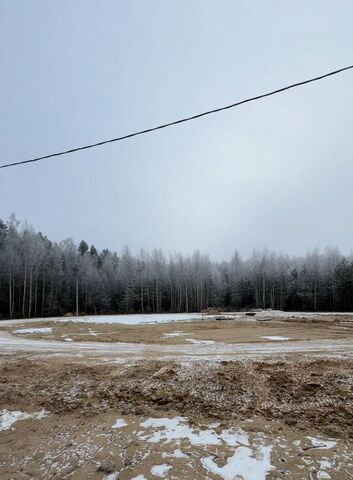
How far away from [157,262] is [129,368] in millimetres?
66175

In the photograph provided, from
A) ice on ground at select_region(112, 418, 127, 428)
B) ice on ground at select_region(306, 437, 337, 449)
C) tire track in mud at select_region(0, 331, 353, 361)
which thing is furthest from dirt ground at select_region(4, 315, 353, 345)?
ice on ground at select_region(306, 437, 337, 449)

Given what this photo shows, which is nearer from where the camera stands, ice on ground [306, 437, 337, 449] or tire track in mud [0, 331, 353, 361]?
ice on ground [306, 437, 337, 449]

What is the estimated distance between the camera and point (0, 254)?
5244cm

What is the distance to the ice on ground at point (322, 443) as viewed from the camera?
5.00 metres

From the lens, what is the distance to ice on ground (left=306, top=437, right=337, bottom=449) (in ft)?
16.4

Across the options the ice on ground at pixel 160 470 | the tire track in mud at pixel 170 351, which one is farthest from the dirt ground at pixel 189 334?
the ice on ground at pixel 160 470

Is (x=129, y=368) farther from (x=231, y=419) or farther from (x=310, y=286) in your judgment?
(x=310, y=286)

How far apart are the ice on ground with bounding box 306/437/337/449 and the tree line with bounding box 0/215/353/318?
161 ft

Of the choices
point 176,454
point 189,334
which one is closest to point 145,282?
point 189,334

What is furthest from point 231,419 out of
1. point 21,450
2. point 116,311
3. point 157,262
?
point 157,262

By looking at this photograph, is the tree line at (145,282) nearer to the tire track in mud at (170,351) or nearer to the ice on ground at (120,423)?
the tire track in mud at (170,351)

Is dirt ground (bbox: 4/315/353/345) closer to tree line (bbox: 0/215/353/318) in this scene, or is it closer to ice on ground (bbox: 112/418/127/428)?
ice on ground (bbox: 112/418/127/428)

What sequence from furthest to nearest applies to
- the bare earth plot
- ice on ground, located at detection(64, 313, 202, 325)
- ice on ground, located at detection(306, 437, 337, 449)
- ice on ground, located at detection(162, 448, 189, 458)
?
ice on ground, located at detection(64, 313, 202, 325), ice on ground, located at detection(306, 437, 337, 449), ice on ground, located at detection(162, 448, 189, 458), the bare earth plot

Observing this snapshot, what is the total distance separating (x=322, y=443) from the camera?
5.09 meters
